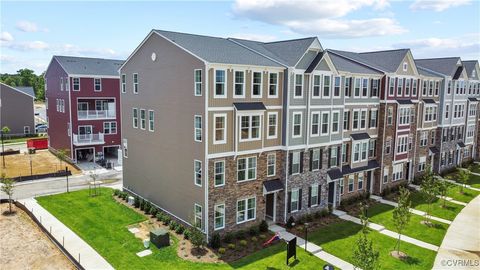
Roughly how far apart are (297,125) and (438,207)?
17.5 metres

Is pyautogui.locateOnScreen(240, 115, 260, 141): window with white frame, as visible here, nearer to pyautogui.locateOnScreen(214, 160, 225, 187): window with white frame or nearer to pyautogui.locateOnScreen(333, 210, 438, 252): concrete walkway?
pyautogui.locateOnScreen(214, 160, 225, 187): window with white frame

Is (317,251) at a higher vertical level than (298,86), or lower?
lower

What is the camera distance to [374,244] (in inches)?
958

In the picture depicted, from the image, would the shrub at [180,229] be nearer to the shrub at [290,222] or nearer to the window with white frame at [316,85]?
the shrub at [290,222]

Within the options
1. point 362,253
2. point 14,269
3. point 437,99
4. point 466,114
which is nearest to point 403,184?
point 437,99

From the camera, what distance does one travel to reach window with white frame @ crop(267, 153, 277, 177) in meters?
26.3

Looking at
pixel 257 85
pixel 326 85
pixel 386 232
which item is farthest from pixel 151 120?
pixel 386 232

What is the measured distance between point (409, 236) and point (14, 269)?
26.7m

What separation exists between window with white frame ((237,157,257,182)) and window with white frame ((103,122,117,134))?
29.0m

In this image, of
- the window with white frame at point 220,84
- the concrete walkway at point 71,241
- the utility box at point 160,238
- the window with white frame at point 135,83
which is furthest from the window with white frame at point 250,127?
the window with white frame at point 135,83

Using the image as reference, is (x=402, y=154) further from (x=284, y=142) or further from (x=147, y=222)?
(x=147, y=222)

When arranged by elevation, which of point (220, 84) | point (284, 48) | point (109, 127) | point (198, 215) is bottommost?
point (198, 215)

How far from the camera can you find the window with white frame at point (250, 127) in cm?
2398

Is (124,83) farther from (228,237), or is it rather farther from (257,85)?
(228,237)
